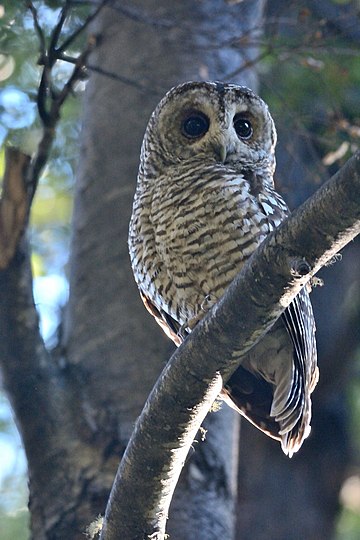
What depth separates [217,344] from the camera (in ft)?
7.00

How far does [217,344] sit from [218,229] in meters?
1.03

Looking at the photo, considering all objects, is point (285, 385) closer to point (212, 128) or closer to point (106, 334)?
point (106, 334)

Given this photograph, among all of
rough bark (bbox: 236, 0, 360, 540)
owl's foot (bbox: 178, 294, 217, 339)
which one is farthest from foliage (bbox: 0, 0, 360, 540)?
owl's foot (bbox: 178, 294, 217, 339)

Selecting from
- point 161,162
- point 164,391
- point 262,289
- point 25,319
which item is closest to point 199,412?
point 164,391

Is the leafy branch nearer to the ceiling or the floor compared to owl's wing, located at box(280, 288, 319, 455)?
nearer to the ceiling

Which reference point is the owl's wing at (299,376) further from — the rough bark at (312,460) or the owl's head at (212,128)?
the rough bark at (312,460)

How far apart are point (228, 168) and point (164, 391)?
140cm

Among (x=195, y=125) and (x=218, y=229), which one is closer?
(x=218, y=229)

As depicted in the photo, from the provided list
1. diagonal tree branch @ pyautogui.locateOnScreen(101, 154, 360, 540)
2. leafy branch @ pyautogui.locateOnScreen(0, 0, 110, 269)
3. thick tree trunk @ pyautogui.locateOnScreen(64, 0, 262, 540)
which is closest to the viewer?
diagonal tree branch @ pyautogui.locateOnScreen(101, 154, 360, 540)

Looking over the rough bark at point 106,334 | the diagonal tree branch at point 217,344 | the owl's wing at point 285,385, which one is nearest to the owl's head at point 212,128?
→ the rough bark at point 106,334

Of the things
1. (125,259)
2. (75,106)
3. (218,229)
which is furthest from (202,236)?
(75,106)

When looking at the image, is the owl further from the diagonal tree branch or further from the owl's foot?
the diagonal tree branch

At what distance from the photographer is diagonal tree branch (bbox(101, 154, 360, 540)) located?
1.91 meters

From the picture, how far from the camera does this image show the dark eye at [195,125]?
145 inches
